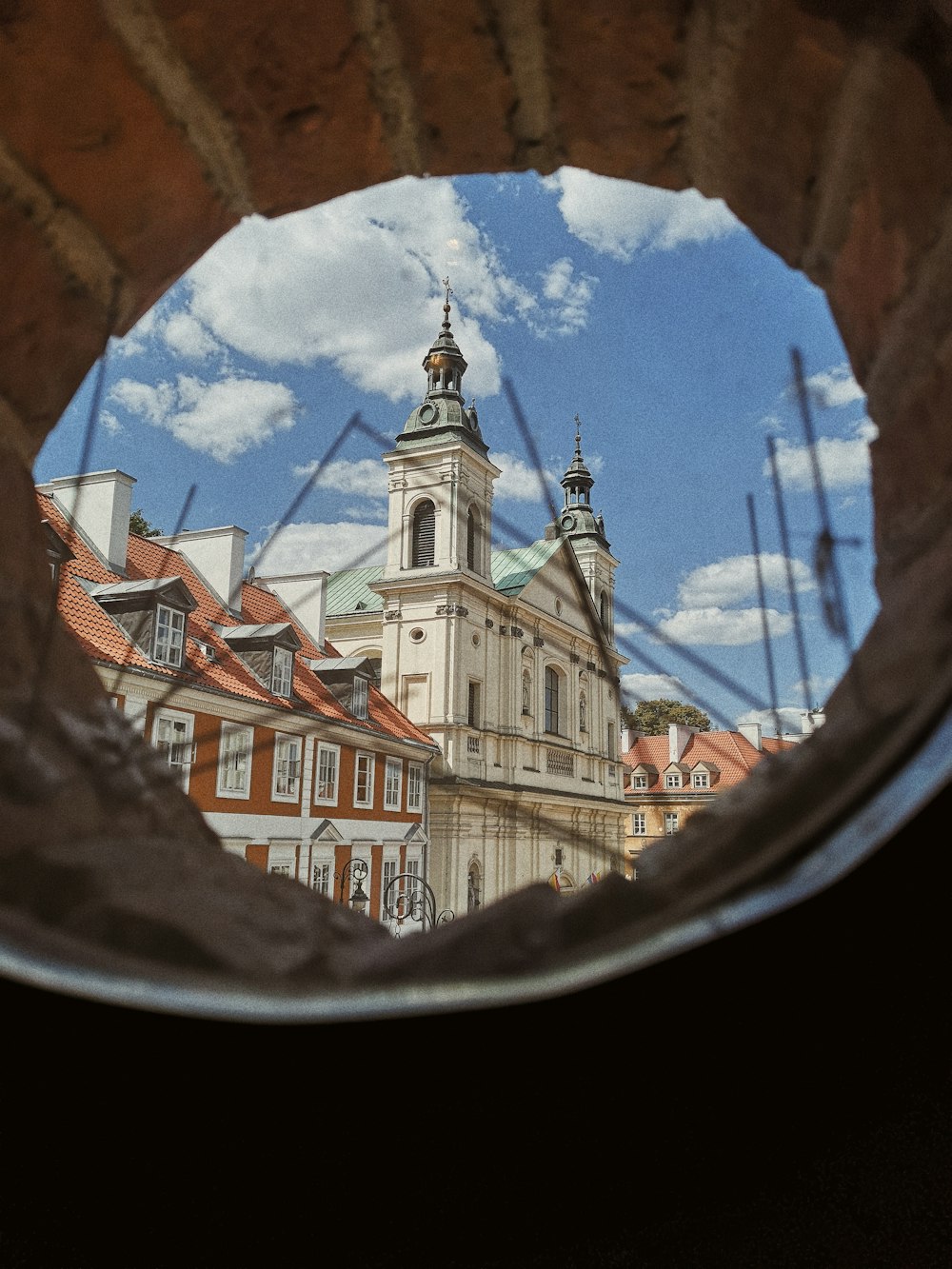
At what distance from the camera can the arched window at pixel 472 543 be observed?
11.8 meters

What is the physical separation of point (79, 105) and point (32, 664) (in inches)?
13.2

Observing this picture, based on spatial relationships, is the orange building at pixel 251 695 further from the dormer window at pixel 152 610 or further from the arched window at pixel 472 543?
the arched window at pixel 472 543

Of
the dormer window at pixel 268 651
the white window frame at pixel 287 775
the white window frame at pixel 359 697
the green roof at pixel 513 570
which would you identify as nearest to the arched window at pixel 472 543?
the green roof at pixel 513 570

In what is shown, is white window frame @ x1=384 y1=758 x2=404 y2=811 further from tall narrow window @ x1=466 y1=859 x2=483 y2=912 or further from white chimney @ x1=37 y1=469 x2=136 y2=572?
white chimney @ x1=37 y1=469 x2=136 y2=572

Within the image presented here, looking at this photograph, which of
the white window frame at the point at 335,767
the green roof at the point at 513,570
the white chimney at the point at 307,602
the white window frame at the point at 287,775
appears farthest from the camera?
the green roof at the point at 513,570

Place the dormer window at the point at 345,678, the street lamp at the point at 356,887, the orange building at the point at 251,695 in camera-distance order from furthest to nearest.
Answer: the dormer window at the point at 345,678
the orange building at the point at 251,695
the street lamp at the point at 356,887

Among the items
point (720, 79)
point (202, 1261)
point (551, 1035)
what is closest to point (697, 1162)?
point (551, 1035)

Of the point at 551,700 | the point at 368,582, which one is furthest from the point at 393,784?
the point at 368,582

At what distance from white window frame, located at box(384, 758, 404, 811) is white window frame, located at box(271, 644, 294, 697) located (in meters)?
1.32

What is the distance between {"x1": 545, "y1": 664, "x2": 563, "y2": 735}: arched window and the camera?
1105 centimetres

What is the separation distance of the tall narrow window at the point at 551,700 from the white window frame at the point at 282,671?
558 centimetres

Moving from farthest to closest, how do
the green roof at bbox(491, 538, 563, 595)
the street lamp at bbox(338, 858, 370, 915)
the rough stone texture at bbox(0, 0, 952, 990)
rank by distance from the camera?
the green roof at bbox(491, 538, 563, 595) < the street lamp at bbox(338, 858, 370, 915) < the rough stone texture at bbox(0, 0, 952, 990)

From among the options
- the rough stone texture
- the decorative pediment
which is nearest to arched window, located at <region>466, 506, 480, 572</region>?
the decorative pediment

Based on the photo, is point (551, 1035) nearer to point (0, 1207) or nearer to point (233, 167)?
point (0, 1207)
